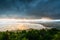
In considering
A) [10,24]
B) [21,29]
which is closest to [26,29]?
[21,29]

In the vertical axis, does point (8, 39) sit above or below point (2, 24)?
below

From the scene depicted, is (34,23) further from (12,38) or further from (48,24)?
(12,38)

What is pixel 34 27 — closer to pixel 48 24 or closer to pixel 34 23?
pixel 34 23

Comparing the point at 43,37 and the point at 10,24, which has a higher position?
the point at 10,24

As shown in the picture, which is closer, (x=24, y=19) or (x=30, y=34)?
(x=30, y=34)

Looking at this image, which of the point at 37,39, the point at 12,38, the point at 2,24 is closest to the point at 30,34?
the point at 37,39

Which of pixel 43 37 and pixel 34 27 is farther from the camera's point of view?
pixel 34 27
